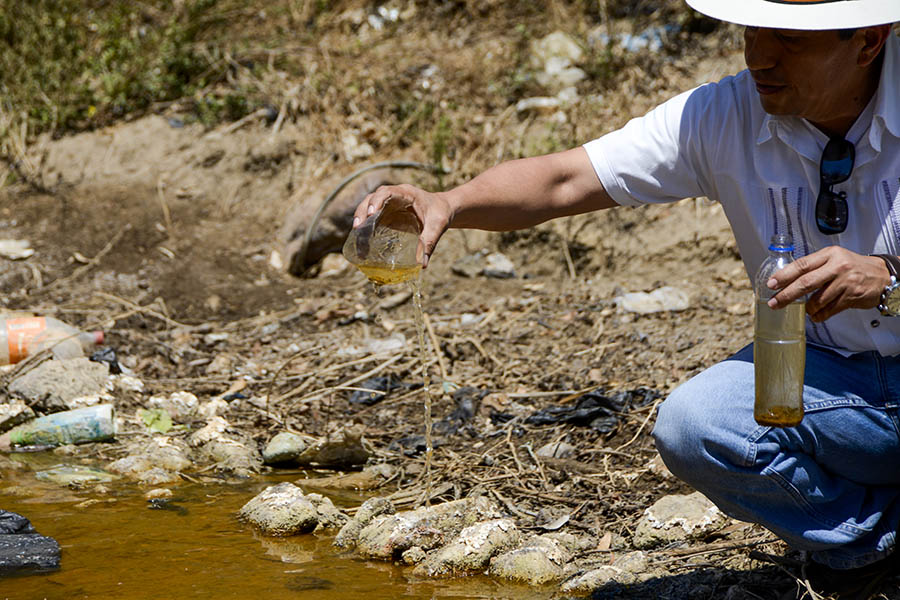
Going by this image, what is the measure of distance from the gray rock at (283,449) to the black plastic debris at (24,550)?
95cm

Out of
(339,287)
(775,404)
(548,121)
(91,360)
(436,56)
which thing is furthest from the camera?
(436,56)

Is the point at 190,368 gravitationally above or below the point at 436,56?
below

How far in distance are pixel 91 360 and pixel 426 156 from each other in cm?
264

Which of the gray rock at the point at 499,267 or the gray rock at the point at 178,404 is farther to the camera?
the gray rock at the point at 499,267

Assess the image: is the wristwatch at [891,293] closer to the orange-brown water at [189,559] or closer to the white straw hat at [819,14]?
the white straw hat at [819,14]

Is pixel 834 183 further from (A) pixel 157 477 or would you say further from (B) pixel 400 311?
(B) pixel 400 311

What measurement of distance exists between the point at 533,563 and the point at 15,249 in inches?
180

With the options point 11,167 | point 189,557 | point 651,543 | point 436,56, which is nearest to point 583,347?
point 651,543

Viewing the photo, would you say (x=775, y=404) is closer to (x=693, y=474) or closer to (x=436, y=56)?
(x=693, y=474)

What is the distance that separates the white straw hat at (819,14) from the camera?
6.95 feet

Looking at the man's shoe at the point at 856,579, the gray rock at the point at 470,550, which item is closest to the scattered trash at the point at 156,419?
the gray rock at the point at 470,550

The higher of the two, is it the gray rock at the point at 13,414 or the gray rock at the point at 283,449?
the gray rock at the point at 13,414

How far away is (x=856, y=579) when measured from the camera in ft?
7.90

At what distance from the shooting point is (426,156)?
645cm
